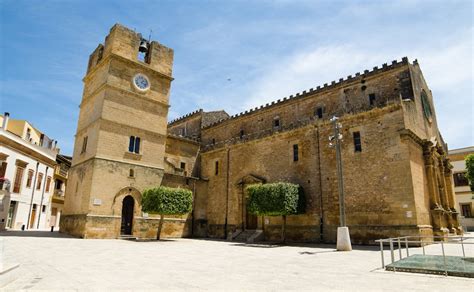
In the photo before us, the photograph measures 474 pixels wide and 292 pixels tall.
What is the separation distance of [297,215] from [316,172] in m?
3.02

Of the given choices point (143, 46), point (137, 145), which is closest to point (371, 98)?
point (137, 145)

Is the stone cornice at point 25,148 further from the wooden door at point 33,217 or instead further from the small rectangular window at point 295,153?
the small rectangular window at point 295,153

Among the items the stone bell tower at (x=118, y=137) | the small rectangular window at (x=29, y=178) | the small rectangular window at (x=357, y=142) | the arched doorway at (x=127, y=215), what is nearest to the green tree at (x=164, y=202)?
the arched doorway at (x=127, y=215)

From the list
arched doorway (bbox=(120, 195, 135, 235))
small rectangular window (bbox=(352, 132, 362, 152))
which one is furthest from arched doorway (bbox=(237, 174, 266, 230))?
arched doorway (bbox=(120, 195, 135, 235))

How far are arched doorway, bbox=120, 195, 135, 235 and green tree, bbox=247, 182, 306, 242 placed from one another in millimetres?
8253

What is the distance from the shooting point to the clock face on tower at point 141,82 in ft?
71.3

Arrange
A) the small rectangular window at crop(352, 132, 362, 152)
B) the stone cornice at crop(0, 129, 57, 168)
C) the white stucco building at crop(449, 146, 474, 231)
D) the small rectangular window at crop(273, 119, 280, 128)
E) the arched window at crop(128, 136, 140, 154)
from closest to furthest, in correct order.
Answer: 1. the small rectangular window at crop(352, 132, 362, 152)
2. the arched window at crop(128, 136, 140, 154)
3. the stone cornice at crop(0, 129, 57, 168)
4. the small rectangular window at crop(273, 119, 280, 128)
5. the white stucco building at crop(449, 146, 474, 231)

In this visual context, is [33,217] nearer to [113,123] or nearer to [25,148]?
[25,148]

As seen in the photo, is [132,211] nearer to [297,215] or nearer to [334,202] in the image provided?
[297,215]

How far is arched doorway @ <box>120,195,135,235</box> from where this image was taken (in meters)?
19.9

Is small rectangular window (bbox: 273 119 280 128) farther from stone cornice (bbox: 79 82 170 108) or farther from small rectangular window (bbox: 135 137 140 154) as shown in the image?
small rectangular window (bbox: 135 137 140 154)

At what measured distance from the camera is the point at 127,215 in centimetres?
2014

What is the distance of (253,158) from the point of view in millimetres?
22688

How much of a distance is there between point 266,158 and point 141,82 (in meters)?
10.9
